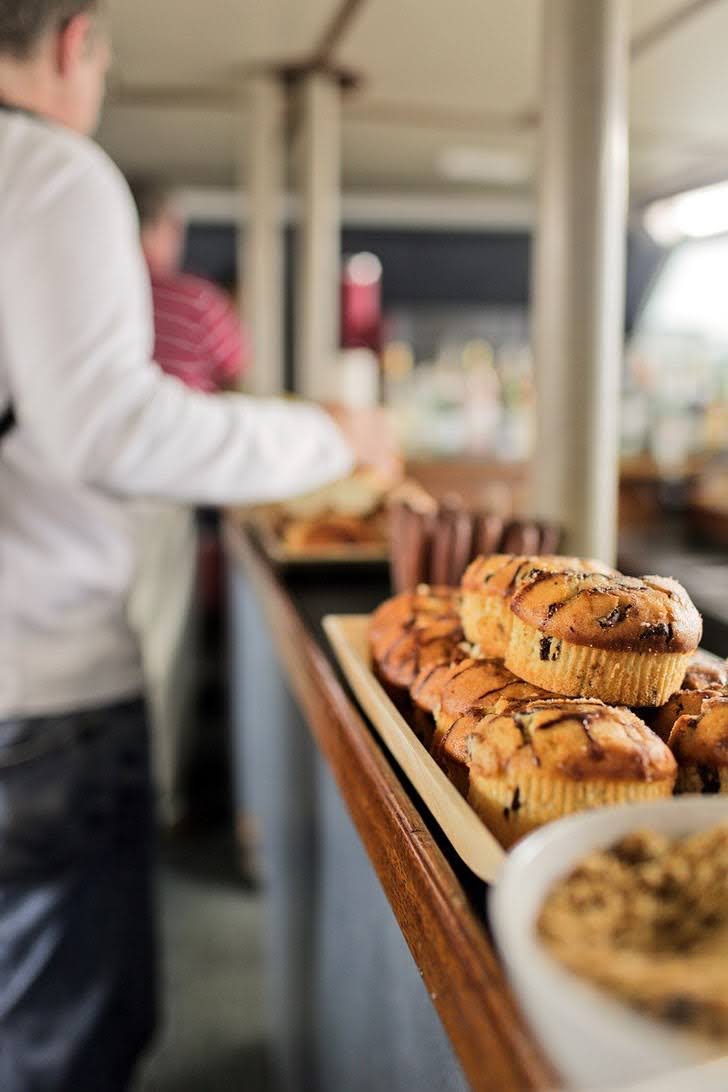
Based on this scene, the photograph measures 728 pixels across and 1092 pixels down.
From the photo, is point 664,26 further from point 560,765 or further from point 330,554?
point 560,765

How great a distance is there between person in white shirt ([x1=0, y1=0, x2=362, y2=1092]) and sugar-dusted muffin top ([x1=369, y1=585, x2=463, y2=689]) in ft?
1.49

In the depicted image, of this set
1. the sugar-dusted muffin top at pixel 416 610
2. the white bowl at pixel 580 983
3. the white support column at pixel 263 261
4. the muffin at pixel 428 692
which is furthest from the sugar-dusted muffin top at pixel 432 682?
the white support column at pixel 263 261

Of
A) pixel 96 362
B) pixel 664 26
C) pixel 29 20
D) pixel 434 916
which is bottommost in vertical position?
pixel 434 916

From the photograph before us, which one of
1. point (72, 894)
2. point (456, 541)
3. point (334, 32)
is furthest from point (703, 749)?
point (334, 32)

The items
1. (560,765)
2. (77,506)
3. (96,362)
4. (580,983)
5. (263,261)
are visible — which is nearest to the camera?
(580,983)

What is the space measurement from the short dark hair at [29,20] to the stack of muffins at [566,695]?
40.6 inches

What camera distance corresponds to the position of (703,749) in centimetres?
75

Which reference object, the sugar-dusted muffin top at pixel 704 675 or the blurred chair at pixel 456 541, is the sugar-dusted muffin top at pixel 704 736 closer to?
the sugar-dusted muffin top at pixel 704 675

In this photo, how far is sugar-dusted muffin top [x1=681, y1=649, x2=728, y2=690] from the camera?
2.91 feet

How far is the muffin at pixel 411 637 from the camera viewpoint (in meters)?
1.06

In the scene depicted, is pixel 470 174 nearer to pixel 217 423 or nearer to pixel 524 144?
pixel 524 144

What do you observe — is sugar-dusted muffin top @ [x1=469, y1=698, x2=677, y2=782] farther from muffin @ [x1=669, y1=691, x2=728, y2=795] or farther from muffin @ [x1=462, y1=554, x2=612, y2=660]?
muffin @ [x1=462, y1=554, x2=612, y2=660]

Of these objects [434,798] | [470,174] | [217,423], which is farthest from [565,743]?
[470,174]

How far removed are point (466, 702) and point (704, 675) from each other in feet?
0.71
